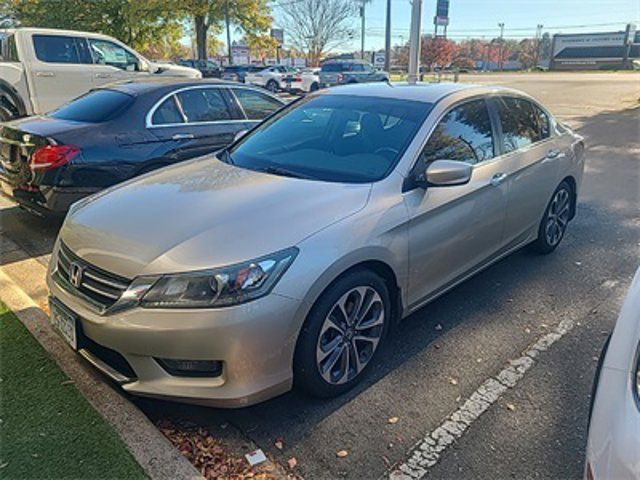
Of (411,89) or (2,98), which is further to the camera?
(2,98)

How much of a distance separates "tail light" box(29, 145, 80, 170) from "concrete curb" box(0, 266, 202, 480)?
5.36ft

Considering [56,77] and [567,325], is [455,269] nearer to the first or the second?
[567,325]

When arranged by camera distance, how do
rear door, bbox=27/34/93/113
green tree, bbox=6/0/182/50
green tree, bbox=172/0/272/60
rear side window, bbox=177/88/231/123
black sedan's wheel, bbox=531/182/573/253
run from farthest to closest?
green tree, bbox=172/0/272/60 < green tree, bbox=6/0/182/50 < rear door, bbox=27/34/93/113 < rear side window, bbox=177/88/231/123 < black sedan's wheel, bbox=531/182/573/253

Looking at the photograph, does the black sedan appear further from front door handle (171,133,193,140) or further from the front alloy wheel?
the front alloy wheel

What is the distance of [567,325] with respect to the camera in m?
3.56

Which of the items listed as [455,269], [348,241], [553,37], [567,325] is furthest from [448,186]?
[553,37]

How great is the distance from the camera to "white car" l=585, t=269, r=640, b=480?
1446mm

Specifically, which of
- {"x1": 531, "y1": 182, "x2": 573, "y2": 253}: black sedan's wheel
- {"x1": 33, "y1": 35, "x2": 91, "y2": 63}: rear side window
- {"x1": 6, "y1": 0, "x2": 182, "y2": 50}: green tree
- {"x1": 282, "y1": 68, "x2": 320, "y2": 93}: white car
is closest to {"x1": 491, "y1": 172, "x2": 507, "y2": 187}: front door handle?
{"x1": 531, "y1": 182, "x2": 573, "y2": 253}: black sedan's wheel

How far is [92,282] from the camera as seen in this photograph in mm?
2457

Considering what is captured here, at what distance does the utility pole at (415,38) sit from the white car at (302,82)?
424 inches

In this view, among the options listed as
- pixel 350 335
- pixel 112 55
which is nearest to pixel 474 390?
pixel 350 335

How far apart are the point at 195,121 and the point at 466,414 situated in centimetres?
415

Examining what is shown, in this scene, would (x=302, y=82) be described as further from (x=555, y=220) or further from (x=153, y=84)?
(x=555, y=220)

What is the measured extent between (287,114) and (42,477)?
2.83 meters
